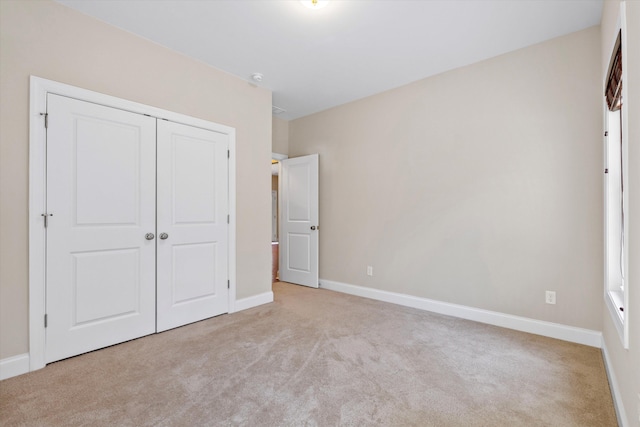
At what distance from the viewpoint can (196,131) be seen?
319 cm

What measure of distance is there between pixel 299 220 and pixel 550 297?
3.29 metres

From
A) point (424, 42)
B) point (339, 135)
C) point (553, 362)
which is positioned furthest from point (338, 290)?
point (424, 42)

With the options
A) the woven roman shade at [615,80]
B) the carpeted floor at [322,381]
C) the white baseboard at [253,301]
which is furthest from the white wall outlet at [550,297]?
the white baseboard at [253,301]

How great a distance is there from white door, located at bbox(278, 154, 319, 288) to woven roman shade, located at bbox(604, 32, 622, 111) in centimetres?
329

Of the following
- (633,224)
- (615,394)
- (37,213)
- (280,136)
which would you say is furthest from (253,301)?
(633,224)

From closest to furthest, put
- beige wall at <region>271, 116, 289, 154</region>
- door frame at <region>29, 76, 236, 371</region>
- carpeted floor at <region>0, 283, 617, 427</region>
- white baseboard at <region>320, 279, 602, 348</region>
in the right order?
carpeted floor at <region>0, 283, 617, 427</region>
door frame at <region>29, 76, 236, 371</region>
white baseboard at <region>320, 279, 602, 348</region>
beige wall at <region>271, 116, 289, 154</region>

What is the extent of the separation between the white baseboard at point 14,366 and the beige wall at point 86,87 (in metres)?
0.04

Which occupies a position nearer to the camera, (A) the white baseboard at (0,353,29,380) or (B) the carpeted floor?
(B) the carpeted floor

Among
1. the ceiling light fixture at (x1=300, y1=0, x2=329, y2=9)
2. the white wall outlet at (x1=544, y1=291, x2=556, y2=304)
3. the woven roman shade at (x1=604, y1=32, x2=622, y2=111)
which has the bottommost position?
the white wall outlet at (x1=544, y1=291, x2=556, y2=304)

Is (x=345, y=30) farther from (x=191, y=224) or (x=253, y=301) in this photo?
(x=253, y=301)

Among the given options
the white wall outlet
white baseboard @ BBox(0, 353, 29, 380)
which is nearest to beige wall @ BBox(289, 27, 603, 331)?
the white wall outlet

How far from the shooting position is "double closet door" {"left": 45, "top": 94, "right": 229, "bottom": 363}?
2.33 metres

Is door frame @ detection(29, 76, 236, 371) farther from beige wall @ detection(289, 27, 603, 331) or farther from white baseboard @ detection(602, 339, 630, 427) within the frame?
white baseboard @ detection(602, 339, 630, 427)

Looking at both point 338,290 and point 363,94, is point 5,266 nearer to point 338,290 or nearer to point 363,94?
point 338,290
